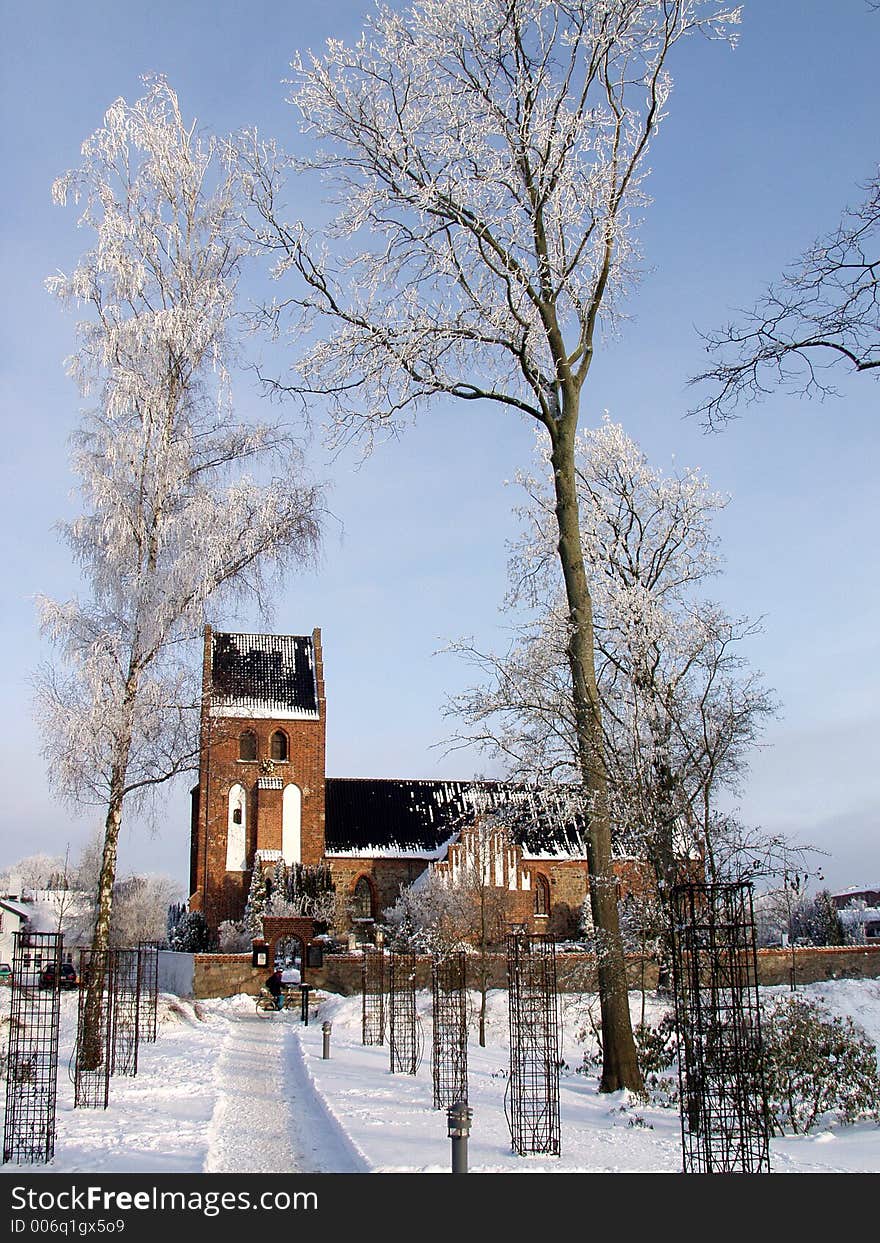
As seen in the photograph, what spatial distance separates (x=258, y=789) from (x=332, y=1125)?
3609 centimetres

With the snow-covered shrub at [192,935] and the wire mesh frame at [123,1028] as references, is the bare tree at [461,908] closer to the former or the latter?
the snow-covered shrub at [192,935]

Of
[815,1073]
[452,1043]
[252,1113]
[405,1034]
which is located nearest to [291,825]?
[405,1034]

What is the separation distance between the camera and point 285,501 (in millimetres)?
17375

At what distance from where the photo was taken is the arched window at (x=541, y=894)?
47.0 m

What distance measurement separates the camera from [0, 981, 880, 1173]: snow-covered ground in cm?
812

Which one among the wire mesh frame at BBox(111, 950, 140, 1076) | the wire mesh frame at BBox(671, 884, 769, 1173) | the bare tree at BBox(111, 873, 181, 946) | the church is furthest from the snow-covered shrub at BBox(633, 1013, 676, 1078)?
the bare tree at BBox(111, 873, 181, 946)

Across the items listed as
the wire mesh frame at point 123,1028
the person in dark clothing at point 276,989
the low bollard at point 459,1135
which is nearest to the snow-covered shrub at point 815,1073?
the low bollard at point 459,1135

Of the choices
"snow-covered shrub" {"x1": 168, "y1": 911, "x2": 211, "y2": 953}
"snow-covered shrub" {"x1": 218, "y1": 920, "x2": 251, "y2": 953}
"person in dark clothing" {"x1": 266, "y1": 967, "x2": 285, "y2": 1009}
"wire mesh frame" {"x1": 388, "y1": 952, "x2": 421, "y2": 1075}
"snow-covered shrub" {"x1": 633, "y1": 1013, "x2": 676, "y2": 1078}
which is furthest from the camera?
"snow-covered shrub" {"x1": 168, "y1": 911, "x2": 211, "y2": 953}

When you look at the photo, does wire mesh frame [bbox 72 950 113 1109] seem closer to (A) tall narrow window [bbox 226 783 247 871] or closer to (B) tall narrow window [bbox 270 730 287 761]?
(A) tall narrow window [bbox 226 783 247 871]

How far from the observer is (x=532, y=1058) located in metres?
9.95

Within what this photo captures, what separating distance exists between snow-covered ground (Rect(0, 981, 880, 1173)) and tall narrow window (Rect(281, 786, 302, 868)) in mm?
26314

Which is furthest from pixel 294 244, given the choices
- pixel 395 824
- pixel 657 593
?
pixel 395 824

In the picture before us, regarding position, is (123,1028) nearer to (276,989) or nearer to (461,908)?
(276,989)
